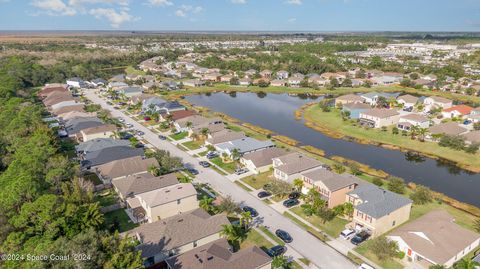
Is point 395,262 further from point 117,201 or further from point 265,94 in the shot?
point 265,94

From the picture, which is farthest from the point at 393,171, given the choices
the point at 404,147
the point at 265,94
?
the point at 265,94

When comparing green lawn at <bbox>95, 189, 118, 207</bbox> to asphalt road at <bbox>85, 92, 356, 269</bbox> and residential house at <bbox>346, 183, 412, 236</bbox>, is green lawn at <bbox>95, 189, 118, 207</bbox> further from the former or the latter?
residential house at <bbox>346, 183, 412, 236</bbox>

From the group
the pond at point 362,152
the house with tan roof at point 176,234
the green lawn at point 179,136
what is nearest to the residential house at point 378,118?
the pond at point 362,152

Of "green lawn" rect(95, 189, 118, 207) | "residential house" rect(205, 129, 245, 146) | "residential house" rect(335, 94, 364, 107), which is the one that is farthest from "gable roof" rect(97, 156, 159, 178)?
"residential house" rect(335, 94, 364, 107)

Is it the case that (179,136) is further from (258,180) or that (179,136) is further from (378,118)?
(378,118)

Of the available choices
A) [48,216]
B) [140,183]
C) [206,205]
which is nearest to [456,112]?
[206,205]

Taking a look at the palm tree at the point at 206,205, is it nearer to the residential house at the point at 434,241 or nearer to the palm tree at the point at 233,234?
the palm tree at the point at 233,234

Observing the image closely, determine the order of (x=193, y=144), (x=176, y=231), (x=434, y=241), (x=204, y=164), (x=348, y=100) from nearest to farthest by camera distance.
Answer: (x=434, y=241), (x=176, y=231), (x=204, y=164), (x=193, y=144), (x=348, y=100)
